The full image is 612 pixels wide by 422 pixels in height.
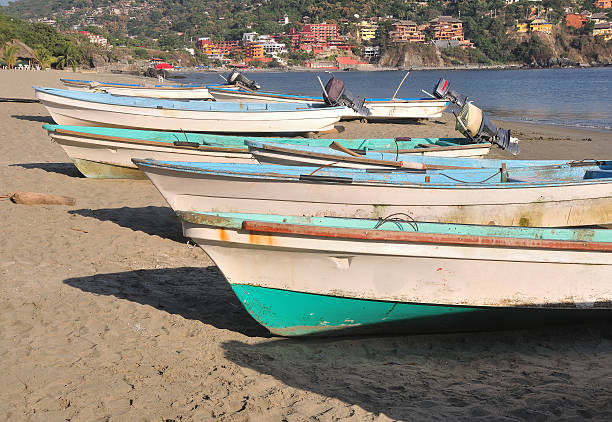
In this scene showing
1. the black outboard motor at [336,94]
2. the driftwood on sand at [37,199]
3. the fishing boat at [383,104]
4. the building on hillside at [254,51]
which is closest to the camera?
the driftwood on sand at [37,199]

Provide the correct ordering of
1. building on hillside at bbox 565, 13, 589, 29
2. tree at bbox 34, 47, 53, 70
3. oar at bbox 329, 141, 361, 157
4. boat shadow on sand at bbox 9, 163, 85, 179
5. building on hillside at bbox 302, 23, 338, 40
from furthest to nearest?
building on hillside at bbox 302, 23, 338, 40
building on hillside at bbox 565, 13, 589, 29
tree at bbox 34, 47, 53, 70
boat shadow on sand at bbox 9, 163, 85, 179
oar at bbox 329, 141, 361, 157

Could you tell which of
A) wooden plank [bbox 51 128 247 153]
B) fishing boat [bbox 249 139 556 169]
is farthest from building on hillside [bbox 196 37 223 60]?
fishing boat [bbox 249 139 556 169]

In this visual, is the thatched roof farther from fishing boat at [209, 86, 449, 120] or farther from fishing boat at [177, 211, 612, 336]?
fishing boat at [177, 211, 612, 336]

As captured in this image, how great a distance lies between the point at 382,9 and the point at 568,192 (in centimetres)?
19422

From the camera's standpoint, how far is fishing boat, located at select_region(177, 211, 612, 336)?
15.3 ft

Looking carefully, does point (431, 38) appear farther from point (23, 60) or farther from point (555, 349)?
point (555, 349)

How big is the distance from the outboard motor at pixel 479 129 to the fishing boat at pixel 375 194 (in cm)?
315

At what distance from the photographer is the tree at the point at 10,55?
48656 mm

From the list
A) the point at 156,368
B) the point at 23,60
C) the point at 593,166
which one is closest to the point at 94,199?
the point at 156,368

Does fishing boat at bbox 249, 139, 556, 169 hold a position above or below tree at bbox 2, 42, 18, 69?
above

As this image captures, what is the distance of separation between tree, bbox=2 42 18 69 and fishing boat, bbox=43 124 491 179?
44110 mm

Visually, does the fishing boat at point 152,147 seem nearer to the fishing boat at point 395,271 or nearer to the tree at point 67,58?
the fishing boat at point 395,271

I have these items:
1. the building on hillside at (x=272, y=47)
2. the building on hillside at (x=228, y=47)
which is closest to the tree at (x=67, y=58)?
the building on hillside at (x=272, y=47)

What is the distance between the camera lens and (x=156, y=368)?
4.41m
